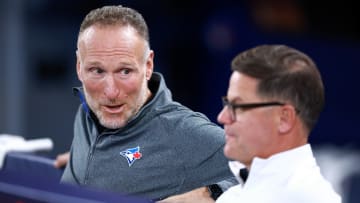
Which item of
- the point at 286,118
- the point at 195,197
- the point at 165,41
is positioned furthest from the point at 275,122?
the point at 165,41

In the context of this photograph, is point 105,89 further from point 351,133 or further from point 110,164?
point 351,133

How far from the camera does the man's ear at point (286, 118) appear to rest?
1.90 m

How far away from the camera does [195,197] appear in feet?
8.03

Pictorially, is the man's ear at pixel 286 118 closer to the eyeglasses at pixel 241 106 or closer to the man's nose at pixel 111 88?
the eyeglasses at pixel 241 106

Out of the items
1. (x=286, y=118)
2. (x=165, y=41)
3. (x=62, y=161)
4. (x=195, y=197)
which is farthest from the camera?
(x=165, y=41)

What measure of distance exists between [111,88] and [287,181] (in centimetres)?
76

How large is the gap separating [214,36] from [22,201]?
556cm

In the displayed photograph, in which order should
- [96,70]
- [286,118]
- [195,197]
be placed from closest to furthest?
[286,118]
[195,197]
[96,70]

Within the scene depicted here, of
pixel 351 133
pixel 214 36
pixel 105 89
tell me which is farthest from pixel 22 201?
pixel 214 36

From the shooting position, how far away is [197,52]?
26.5ft

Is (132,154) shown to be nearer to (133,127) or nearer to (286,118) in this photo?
(133,127)

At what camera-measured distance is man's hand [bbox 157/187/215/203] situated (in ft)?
7.86

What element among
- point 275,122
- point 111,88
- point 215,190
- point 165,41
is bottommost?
point 165,41

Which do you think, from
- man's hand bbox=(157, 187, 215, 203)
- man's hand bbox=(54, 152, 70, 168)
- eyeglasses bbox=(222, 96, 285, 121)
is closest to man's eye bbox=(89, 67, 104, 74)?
man's hand bbox=(157, 187, 215, 203)
